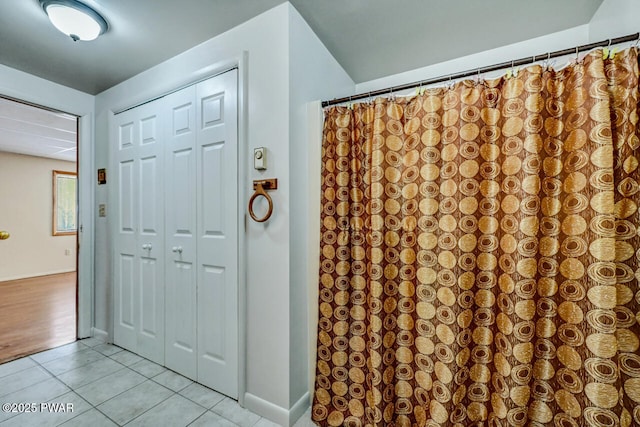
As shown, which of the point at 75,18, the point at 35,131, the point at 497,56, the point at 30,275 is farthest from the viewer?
the point at 30,275

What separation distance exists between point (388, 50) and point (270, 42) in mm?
865

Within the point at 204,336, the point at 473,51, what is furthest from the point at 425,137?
the point at 204,336

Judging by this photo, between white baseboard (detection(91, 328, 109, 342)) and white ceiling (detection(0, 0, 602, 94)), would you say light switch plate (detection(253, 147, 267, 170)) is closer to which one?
white ceiling (detection(0, 0, 602, 94))

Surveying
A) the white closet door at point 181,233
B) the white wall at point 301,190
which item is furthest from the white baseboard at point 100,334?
the white wall at point 301,190

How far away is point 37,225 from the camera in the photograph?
4969 millimetres

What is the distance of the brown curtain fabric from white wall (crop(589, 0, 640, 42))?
305 mm

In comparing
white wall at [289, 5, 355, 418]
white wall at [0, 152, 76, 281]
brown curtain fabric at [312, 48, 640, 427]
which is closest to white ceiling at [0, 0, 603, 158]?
white wall at [289, 5, 355, 418]

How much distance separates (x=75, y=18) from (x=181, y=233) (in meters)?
1.31

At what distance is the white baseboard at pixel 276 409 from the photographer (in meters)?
1.43

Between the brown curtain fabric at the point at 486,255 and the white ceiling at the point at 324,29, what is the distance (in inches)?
21.5

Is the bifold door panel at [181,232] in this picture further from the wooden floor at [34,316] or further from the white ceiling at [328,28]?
the wooden floor at [34,316]

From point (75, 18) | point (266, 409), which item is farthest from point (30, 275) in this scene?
point (266, 409)

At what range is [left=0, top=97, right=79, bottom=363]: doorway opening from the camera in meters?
2.84

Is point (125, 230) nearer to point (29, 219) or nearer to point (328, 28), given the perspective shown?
point (328, 28)
